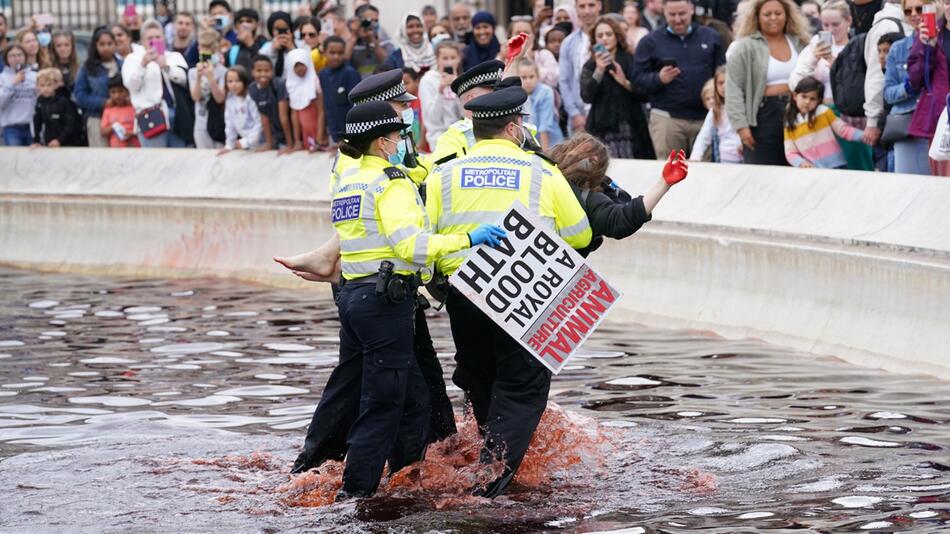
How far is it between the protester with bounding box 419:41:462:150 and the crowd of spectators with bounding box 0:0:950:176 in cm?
2

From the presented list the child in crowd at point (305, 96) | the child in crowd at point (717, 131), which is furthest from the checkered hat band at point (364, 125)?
the child in crowd at point (305, 96)

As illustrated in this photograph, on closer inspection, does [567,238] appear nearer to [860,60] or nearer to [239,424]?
[239,424]

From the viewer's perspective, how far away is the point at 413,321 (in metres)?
9.39

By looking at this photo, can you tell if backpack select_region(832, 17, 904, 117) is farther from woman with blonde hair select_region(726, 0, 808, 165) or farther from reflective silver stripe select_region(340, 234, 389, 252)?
reflective silver stripe select_region(340, 234, 389, 252)

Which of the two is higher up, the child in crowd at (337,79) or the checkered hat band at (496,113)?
the checkered hat band at (496,113)

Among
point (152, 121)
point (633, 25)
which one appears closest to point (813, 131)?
point (633, 25)

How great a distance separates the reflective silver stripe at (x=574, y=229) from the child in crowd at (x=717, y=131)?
6.82 meters

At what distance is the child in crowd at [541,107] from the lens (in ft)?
55.8

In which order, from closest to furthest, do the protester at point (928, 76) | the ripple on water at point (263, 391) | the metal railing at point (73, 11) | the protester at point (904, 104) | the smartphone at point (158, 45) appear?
the ripple on water at point (263, 391) < the protester at point (928, 76) < the protester at point (904, 104) < the smartphone at point (158, 45) < the metal railing at point (73, 11)

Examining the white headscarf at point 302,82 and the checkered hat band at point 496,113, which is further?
the white headscarf at point 302,82

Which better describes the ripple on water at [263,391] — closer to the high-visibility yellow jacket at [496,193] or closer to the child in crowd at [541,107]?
the high-visibility yellow jacket at [496,193]

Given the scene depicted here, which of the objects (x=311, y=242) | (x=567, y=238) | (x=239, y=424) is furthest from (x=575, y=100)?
(x=567, y=238)

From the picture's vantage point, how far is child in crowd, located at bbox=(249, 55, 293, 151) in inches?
766

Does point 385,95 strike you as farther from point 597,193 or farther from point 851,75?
point 851,75
